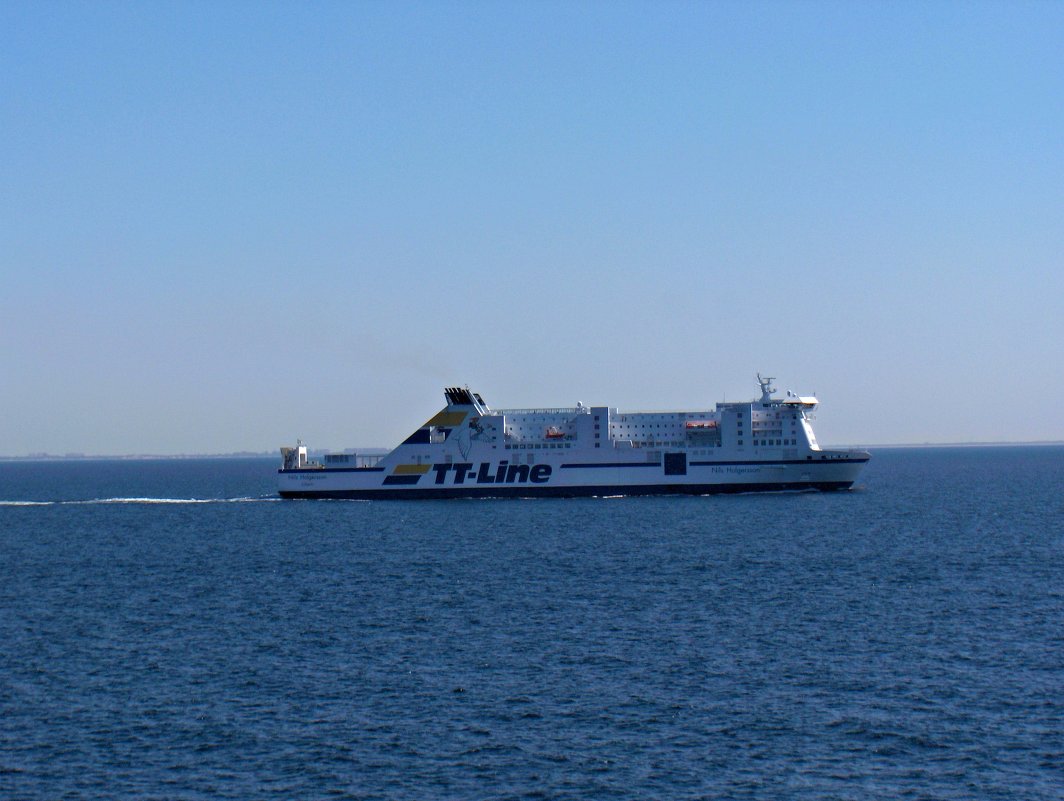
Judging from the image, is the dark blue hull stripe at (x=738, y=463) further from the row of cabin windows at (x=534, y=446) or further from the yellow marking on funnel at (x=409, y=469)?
the yellow marking on funnel at (x=409, y=469)

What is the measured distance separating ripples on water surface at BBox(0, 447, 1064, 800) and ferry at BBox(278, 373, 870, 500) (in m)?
25.7

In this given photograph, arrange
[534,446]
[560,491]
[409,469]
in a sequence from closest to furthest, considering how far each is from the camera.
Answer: [560,491], [534,446], [409,469]

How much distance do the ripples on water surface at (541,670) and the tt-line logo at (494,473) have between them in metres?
26.9

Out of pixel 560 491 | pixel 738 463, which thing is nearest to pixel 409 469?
pixel 560 491

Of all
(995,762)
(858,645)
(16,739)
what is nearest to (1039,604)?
(858,645)

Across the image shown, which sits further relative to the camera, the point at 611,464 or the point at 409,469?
the point at 409,469

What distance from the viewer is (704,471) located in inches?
3327

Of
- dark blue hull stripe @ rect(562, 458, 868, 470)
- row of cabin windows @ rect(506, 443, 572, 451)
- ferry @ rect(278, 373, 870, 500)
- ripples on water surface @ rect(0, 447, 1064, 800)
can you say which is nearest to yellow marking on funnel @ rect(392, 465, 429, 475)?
ferry @ rect(278, 373, 870, 500)

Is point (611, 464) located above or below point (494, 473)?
above

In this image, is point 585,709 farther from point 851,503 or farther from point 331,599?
point 851,503

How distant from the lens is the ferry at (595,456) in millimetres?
84375

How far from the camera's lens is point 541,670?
29656mm

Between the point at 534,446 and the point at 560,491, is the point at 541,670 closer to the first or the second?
the point at 560,491

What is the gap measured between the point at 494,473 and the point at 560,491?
504 cm
